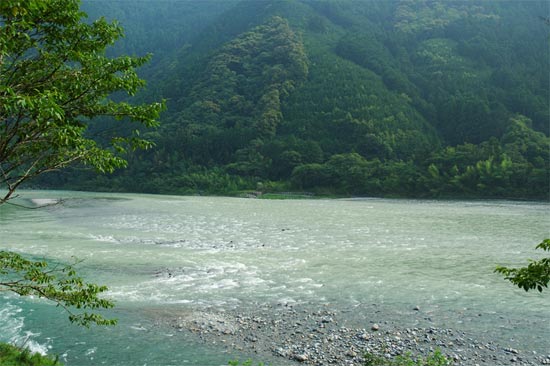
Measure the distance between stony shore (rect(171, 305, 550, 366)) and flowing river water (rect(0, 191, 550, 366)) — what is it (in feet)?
2.24

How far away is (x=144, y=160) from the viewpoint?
495ft

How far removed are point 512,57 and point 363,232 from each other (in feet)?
581

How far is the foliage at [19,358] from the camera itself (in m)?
9.40

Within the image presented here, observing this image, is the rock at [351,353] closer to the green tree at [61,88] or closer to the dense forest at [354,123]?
the green tree at [61,88]

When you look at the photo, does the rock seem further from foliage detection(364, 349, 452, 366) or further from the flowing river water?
the flowing river water

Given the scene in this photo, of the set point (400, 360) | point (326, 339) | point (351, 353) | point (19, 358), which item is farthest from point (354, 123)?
point (19, 358)

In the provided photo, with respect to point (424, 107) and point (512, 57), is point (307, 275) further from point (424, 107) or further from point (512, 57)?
point (512, 57)

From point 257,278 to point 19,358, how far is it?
39.5 ft

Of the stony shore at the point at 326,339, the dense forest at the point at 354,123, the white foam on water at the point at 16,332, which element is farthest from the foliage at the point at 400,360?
the dense forest at the point at 354,123

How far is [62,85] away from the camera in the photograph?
8.19 m

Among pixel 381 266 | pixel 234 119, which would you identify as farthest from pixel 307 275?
pixel 234 119

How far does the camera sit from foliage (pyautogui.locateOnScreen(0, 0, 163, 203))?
787 cm

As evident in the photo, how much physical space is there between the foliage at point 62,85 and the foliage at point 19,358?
12.9 ft

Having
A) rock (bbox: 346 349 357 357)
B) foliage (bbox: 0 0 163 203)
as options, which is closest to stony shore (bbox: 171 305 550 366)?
rock (bbox: 346 349 357 357)
